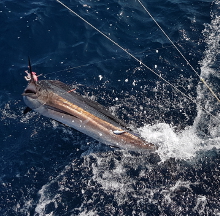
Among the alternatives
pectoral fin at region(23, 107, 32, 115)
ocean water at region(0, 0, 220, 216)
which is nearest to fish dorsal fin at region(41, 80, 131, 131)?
ocean water at region(0, 0, 220, 216)

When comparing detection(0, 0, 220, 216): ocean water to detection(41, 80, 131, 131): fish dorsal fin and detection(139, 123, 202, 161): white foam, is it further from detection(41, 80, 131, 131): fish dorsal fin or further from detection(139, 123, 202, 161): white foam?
detection(41, 80, 131, 131): fish dorsal fin

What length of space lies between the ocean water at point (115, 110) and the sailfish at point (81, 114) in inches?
21.4

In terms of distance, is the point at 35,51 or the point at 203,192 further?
the point at 35,51

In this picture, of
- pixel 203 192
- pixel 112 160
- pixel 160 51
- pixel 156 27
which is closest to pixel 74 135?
pixel 112 160

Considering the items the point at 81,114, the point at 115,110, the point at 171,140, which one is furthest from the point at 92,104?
the point at 171,140

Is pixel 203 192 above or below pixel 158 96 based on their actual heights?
below

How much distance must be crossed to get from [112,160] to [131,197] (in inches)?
71.3

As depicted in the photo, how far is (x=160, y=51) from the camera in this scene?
47.3 ft

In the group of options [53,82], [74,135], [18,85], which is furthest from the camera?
[18,85]

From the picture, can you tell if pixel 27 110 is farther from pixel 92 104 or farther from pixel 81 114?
pixel 92 104

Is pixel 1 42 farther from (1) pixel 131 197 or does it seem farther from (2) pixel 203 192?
(2) pixel 203 192

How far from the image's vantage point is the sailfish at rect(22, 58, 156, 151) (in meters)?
10.9

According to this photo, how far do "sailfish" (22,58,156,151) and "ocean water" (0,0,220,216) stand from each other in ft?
1.78

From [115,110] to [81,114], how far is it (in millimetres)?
1852
